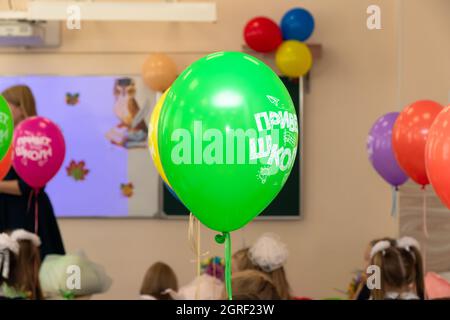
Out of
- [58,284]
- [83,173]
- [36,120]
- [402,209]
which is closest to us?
[58,284]

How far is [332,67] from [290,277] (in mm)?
1461

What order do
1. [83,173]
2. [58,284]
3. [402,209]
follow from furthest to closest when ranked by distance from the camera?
1. [83,173]
2. [402,209]
3. [58,284]

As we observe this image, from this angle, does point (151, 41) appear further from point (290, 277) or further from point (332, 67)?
point (290, 277)

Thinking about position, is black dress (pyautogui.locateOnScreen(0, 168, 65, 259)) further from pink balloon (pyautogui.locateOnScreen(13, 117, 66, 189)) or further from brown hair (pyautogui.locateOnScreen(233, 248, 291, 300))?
brown hair (pyautogui.locateOnScreen(233, 248, 291, 300))

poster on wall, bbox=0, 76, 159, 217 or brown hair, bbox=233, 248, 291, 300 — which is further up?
poster on wall, bbox=0, 76, 159, 217

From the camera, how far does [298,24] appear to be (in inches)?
186

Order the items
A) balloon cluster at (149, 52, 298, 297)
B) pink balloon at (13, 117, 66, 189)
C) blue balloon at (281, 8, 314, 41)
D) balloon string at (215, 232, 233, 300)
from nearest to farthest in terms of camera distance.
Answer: balloon string at (215, 232, 233, 300)
balloon cluster at (149, 52, 298, 297)
pink balloon at (13, 117, 66, 189)
blue balloon at (281, 8, 314, 41)

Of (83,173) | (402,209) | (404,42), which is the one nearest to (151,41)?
(83,173)

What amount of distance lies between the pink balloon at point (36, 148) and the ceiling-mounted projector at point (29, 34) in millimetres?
1309

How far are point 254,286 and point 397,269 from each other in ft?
1.83

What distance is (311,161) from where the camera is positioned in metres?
5.04

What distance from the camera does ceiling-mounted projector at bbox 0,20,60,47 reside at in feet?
15.1

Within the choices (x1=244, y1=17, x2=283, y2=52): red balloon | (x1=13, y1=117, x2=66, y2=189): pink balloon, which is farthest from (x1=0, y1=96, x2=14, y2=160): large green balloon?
(x1=244, y1=17, x2=283, y2=52): red balloon

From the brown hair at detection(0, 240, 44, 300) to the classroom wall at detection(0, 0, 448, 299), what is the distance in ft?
6.79
